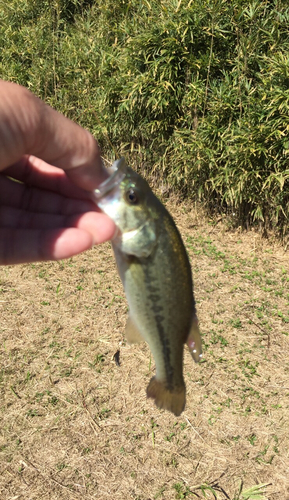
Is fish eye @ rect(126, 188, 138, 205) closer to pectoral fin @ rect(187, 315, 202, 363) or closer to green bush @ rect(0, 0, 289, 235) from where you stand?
pectoral fin @ rect(187, 315, 202, 363)

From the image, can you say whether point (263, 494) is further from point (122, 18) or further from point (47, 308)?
point (122, 18)

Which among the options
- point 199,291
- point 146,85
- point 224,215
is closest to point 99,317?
point 199,291

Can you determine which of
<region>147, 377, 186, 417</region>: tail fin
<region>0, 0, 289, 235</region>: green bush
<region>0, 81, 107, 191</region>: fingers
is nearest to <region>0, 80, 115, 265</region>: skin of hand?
<region>0, 81, 107, 191</region>: fingers

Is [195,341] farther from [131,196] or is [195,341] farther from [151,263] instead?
[131,196]

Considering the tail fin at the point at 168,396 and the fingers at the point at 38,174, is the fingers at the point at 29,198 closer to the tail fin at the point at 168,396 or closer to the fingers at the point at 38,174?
the fingers at the point at 38,174

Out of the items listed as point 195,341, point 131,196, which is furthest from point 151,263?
point 195,341

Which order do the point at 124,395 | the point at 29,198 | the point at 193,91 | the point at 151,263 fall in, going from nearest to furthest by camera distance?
1. the point at 151,263
2. the point at 29,198
3. the point at 124,395
4. the point at 193,91
